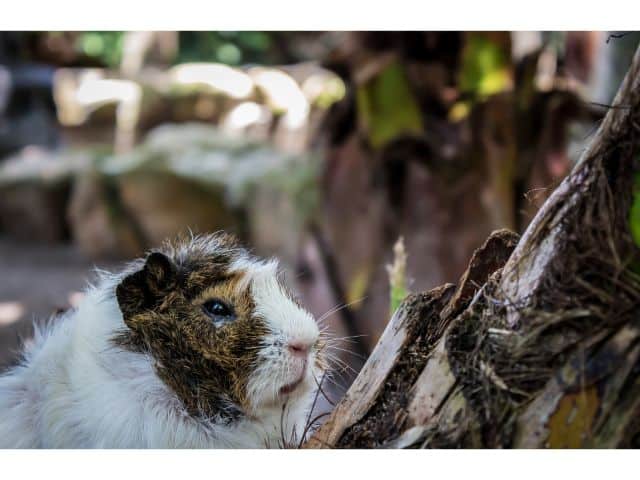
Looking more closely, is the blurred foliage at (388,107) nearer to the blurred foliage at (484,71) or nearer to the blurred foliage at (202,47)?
the blurred foliage at (484,71)

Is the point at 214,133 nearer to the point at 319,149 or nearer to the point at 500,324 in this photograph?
the point at 319,149

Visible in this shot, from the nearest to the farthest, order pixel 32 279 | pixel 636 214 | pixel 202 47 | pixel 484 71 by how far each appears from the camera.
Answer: pixel 636 214
pixel 484 71
pixel 202 47
pixel 32 279

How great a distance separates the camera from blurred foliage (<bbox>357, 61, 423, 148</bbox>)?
2.73 meters

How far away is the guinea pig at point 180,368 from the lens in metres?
1.00

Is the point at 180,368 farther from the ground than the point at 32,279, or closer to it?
farther from the ground

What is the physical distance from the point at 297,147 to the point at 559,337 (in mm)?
3220

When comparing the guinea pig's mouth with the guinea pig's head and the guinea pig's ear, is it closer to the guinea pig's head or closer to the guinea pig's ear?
the guinea pig's head

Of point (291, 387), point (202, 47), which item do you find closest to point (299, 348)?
point (291, 387)

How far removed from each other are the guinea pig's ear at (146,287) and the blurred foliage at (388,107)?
1877mm

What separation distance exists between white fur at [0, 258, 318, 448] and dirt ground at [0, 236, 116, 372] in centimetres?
208

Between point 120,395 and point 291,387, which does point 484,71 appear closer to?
point 291,387

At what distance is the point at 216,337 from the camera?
101cm
